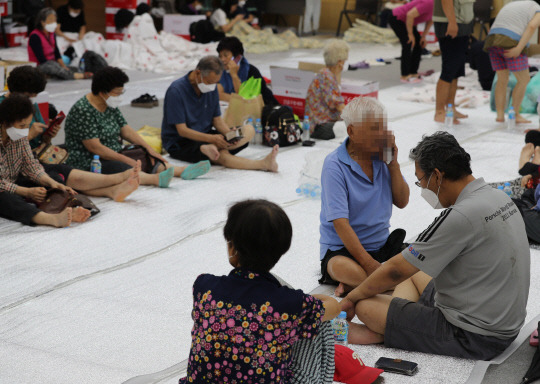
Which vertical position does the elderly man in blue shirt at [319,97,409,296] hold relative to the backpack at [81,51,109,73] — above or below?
above

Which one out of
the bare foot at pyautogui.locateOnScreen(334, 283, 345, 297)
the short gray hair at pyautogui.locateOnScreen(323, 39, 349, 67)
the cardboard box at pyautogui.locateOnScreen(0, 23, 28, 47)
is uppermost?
the short gray hair at pyautogui.locateOnScreen(323, 39, 349, 67)

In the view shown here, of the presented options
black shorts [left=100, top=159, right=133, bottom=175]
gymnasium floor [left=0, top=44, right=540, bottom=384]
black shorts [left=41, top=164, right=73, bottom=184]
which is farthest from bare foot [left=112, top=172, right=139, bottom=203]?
black shorts [left=41, top=164, right=73, bottom=184]

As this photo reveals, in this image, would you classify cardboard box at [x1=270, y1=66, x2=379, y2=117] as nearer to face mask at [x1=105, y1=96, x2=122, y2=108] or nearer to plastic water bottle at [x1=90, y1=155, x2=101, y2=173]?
face mask at [x1=105, y1=96, x2=122, y2=108]

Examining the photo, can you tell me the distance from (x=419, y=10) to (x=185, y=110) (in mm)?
5817

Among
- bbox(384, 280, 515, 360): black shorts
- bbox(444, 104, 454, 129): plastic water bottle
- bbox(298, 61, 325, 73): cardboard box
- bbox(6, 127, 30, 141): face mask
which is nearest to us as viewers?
bbox(384, 280, 515, 360): black shorts

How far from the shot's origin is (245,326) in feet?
6.98

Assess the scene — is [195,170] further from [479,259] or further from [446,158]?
[479,259]

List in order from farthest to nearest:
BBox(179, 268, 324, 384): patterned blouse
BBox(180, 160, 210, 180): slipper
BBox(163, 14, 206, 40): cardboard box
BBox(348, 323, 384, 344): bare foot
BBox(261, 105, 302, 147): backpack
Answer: BBox(163, 14, 206, 40): cardboard box → BBox(261, 105, 302, 147): backpack → BBox(180, 160, 210, 180): slipper → BBox(348, 323, 384, 344): bare foot → BBox(179, 268, 324, 384): patterned blouse

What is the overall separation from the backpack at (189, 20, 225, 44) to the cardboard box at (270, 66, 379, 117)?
18.3 feet

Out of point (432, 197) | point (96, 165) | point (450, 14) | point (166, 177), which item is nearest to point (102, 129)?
point (96, 165)

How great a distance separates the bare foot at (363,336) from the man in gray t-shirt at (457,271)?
0.09 ft

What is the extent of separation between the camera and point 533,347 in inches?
122

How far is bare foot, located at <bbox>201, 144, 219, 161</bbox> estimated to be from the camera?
5910mm

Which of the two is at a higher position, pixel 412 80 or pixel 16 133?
pixel 16 133
